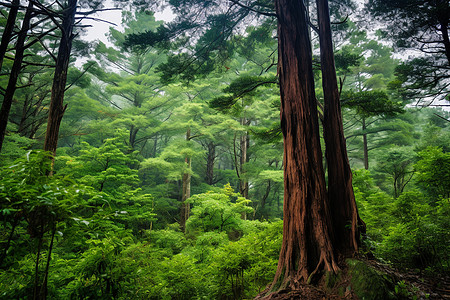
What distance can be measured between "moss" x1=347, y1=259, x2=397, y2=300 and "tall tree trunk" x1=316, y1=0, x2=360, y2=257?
1.85ft

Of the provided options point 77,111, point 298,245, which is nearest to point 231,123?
point 77,111

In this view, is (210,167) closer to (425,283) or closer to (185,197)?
(185,197)

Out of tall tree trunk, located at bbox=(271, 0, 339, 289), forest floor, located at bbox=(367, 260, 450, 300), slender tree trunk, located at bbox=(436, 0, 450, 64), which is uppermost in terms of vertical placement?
slender tree trunk, located at bbox=(436, 0, 450, 64)

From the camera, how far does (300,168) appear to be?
2820 mm

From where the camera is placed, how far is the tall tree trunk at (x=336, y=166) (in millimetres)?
2891

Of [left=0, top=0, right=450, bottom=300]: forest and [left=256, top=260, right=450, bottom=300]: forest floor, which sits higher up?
[left=0, top=0, right=450, bottom=300]: forest

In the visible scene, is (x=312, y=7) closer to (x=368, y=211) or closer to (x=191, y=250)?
(x=368, y=211)

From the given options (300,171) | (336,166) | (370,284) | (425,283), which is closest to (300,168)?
(300,171)

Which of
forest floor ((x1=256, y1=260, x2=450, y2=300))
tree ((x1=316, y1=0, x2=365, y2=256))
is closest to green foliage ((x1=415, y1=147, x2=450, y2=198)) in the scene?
tree ((x1=316, y1=0, x2=365, y2=256))

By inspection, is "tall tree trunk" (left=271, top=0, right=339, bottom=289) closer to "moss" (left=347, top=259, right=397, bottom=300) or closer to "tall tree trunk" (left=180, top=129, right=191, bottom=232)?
"moss" (left=347, top=259, right=397, bottom=300)

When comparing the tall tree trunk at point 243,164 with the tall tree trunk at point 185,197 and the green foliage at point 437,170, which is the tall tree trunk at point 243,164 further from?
the green foliage at point 437,170

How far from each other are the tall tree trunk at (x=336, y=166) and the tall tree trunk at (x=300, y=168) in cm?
41

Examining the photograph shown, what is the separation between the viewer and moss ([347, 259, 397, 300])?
1.88 meters

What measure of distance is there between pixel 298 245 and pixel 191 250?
15.2ft
